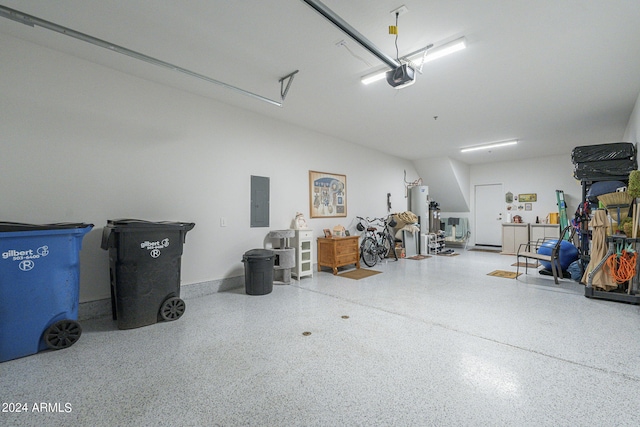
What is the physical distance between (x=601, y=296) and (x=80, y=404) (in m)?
5.97

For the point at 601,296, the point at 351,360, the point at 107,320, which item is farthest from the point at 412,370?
the point at 601,296

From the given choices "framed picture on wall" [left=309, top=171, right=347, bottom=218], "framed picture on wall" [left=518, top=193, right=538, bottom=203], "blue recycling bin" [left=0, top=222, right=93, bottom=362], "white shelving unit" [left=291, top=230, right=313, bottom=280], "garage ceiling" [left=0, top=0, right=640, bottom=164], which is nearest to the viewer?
"blue recycling bin" [left=0, top=222, right=93, bottom=362]

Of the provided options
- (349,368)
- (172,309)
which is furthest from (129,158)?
(349,368)

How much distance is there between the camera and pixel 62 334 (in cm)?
261

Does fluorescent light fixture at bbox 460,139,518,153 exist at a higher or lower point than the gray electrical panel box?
higher

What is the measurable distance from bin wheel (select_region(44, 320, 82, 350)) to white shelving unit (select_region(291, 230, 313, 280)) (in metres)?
3.16

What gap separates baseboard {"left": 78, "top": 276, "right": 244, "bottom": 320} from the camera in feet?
10.8

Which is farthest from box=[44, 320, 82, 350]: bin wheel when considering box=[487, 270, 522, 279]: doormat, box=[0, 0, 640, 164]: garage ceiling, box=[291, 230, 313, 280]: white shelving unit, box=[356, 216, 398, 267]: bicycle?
box=[487, 270, 522, 279]: doormat

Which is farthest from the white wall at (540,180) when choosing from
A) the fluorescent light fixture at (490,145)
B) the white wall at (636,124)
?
the white wall at (636,124)

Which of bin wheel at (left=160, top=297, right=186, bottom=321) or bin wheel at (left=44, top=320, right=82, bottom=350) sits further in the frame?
bin wheel at (left=160, top=297, right=186, bottom=321)

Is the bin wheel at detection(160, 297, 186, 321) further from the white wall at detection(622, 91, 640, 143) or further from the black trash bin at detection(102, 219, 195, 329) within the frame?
Answer: the white wall at detection(622, 91, 640, 143)

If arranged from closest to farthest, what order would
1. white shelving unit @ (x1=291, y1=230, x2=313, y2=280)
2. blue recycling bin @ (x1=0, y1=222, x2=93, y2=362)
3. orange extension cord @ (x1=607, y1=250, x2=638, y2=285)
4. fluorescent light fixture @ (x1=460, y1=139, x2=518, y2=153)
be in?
1. blue recycling bin @ (x1=0, y1=222, x2=93, y2=362)
2. orange extension cord @ (x1=607, y1=250, x2=638, y2=285)
3. white shelving unit @ (x1=291, y1=230, x2=313, y2=280)
4. fluorescent light fixture @ (x1=460, y1=139, x2=518, y2=153)

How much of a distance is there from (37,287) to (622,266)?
6.67 metres

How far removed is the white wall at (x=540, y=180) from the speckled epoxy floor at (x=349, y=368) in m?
5.89
